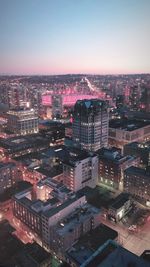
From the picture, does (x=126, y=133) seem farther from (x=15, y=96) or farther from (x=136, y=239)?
(x=15, y=96)

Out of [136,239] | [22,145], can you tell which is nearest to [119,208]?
[136,239]

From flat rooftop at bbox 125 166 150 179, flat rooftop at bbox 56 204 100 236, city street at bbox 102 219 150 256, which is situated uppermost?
flat rooftop at bbox 125 166 150 179

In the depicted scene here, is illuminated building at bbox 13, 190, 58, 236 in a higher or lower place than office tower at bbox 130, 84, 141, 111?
lower

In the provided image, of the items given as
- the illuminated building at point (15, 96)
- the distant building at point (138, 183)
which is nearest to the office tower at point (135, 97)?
the illuminated building at point (15, 96)

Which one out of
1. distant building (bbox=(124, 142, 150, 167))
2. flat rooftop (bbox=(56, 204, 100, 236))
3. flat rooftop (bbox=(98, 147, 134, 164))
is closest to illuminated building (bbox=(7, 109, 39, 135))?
distant building (bbox=(124, 142, 150, 167))

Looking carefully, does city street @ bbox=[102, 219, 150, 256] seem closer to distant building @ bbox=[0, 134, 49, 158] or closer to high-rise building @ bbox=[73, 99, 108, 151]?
high-rise building @ bbox=[73, 99, 108, 151]

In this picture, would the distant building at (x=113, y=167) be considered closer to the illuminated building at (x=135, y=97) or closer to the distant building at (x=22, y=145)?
the distant building at (x=22, y=145)
